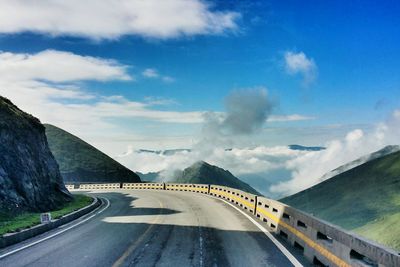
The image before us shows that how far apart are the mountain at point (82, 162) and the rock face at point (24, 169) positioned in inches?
3742

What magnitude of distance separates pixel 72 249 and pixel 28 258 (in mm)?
1442

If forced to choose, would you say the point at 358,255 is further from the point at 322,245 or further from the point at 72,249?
the point at 72,249

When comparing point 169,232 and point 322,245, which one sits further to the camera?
point 169,232

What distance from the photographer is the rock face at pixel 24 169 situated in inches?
932

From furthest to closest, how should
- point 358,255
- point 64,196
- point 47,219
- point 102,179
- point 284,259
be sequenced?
point 102,179 < point 64,196 < point 47,219 < point 284,259 < point 358,255

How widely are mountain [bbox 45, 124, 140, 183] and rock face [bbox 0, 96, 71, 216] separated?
312 ft

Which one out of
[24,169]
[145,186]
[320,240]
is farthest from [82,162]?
[320,240]

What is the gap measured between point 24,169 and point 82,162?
401 feet

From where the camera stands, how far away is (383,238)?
12238cm

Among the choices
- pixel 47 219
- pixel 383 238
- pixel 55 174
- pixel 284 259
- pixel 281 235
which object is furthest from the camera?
pixel 383 238

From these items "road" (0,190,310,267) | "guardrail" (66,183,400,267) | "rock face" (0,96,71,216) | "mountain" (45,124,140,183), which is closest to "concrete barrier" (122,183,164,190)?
"rock face" (0,96,71,216)

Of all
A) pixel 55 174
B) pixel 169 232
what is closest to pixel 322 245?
pixel 169 232

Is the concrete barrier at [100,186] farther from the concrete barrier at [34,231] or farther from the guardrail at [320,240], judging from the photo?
the guardrail at [320,240]

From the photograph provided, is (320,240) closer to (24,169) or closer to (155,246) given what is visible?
(155,246)
